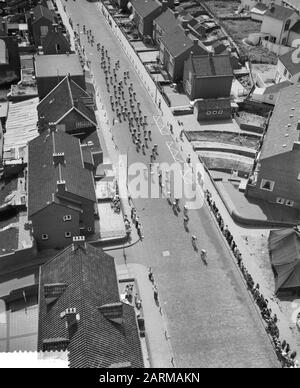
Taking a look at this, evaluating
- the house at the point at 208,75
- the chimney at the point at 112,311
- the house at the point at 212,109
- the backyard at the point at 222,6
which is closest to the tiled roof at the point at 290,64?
the house at the point at 208,75

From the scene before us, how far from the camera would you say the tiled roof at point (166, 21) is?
8806 centimetres

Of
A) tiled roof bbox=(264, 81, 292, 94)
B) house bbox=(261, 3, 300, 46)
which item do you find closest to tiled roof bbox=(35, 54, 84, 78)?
tiled roof bbox=(264, 81, 292, 94)

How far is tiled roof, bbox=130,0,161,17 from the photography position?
9662 centimetres

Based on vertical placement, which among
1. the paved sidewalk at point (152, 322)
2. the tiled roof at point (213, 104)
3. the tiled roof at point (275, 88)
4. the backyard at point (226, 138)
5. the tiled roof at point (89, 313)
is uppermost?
the tiled roof at point (275, 88)

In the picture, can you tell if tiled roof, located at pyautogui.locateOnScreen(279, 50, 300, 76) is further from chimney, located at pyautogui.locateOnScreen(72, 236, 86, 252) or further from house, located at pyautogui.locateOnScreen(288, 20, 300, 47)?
chimney, located at pyautogui.locateOnScreen(72, 236, 86, 252)

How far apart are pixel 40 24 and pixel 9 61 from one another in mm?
13372

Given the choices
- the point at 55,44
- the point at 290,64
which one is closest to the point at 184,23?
the point at 290,64

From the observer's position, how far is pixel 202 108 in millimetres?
70875

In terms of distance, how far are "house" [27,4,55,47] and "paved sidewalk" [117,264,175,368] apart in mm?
59631

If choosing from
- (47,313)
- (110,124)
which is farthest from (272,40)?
(47,313)

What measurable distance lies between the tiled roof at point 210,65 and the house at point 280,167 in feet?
67.5

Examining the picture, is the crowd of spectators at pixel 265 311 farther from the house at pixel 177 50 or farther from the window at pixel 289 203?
the house at pixel 177 50

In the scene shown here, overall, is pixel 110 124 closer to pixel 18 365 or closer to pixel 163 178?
pixel 163 178
